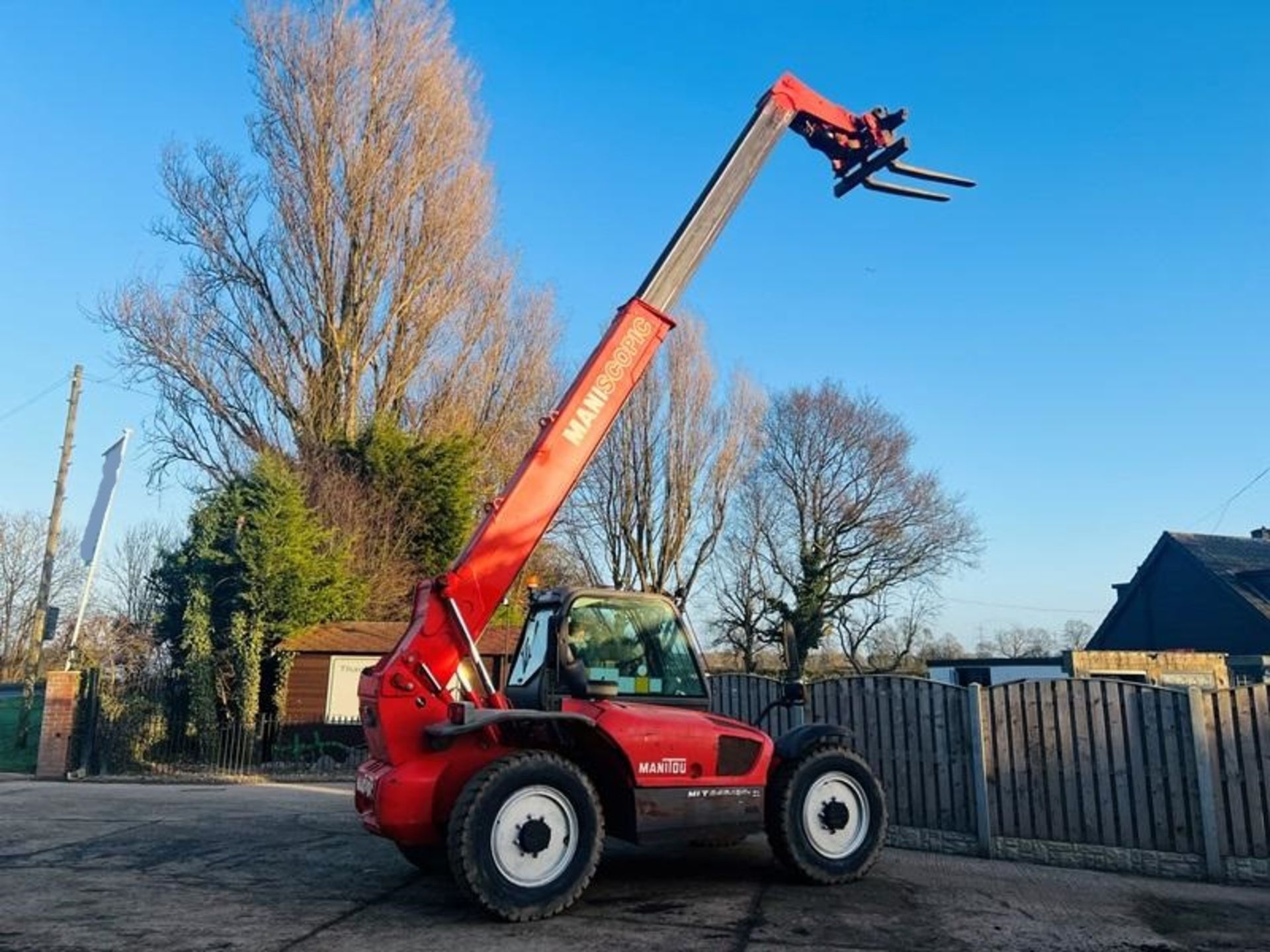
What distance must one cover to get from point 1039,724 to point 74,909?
795cm

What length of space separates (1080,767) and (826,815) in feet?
10.1

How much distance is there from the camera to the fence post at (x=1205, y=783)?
24.5 ft

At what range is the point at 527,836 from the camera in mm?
5594

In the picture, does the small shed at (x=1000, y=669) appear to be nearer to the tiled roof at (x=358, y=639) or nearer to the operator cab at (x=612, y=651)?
the tiled roof at (x=358, y=639)

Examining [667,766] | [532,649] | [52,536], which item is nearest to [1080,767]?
[667,766]

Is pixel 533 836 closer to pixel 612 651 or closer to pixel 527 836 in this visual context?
pixel 527 836

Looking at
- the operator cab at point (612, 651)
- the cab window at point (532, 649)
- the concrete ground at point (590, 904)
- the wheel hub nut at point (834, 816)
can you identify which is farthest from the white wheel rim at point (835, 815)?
the cab window at point (532, 649)

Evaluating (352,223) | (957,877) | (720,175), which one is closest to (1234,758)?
(957,877)

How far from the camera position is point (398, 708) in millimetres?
5922

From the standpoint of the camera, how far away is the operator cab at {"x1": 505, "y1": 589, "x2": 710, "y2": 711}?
652 centimetres

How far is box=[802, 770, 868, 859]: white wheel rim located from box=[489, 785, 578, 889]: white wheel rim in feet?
6.34

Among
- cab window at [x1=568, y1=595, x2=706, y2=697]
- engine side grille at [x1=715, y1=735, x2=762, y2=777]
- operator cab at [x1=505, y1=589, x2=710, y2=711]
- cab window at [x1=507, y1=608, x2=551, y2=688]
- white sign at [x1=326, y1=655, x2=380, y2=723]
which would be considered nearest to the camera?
engine side grille at [x1=715, y1=735, x2=762, y2=777]

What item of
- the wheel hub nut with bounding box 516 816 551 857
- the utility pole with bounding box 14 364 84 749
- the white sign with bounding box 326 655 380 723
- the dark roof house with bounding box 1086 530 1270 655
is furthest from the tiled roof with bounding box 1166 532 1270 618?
the utility pole with bounding box 14 364 84 749

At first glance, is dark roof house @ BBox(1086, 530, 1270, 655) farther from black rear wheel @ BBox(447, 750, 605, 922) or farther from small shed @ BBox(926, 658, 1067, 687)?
black rear wheel @ BBox(447, 750, 605, 922)
